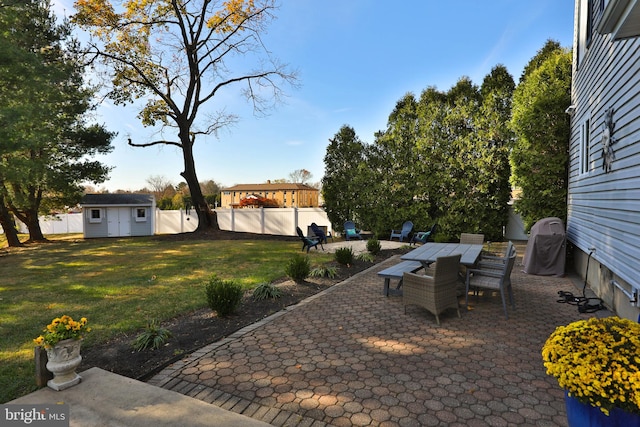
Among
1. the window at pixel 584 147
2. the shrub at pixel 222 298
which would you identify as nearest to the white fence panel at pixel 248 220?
the shrub at pixel 222 298

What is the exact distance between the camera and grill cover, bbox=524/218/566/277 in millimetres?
7438

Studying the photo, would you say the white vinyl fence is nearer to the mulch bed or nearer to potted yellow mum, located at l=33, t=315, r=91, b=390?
the mulch bed

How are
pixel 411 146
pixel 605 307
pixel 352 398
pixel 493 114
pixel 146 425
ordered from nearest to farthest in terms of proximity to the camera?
pixel 146 425, pixel 352 398, pixel 605 307, pixel 493 114, pixel 411 146

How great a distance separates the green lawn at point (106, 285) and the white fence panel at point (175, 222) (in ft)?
35.0

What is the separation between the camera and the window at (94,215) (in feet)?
72.2

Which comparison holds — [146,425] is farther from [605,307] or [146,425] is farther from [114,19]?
[114,19]

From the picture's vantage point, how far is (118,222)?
75.4 feet

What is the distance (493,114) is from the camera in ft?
41.4

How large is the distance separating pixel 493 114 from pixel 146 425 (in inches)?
556

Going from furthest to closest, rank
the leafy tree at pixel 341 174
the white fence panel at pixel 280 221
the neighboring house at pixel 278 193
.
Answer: the neighboring house at pixel 278 193
the white fence panel at pixel 280 221
the leafy tree at pixel 341 174

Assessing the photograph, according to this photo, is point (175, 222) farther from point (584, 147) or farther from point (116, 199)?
point (584, 147)

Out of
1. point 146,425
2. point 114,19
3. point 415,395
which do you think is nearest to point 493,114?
point 415,395

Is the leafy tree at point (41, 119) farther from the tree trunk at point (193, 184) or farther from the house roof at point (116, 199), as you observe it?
the house roof at point (116, 199)

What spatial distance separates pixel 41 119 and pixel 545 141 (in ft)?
58.0
